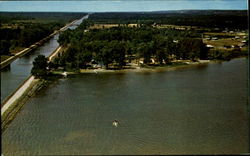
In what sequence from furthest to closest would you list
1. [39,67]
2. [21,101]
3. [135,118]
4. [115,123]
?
[39,67] → [21,101] → [135,118] → [115,123]

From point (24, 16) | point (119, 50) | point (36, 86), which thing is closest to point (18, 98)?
point (36, 86)

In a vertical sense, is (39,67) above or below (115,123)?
above

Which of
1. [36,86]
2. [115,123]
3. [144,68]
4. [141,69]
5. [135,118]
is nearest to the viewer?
[115,123]

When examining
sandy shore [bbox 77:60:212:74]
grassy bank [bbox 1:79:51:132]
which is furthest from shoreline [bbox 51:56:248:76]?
grassy bank [bbox 1:79:51:132]

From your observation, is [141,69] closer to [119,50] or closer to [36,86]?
[119,50]

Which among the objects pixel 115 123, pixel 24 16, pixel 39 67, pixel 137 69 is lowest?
pixel 115 123

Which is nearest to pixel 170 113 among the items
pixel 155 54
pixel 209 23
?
pixel 155 54

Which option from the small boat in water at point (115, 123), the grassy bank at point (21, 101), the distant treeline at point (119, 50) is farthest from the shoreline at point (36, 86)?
the small boat in water at point (115, 123)

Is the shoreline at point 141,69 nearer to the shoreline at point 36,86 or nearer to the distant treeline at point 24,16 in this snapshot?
the shoreline at point 36,86
